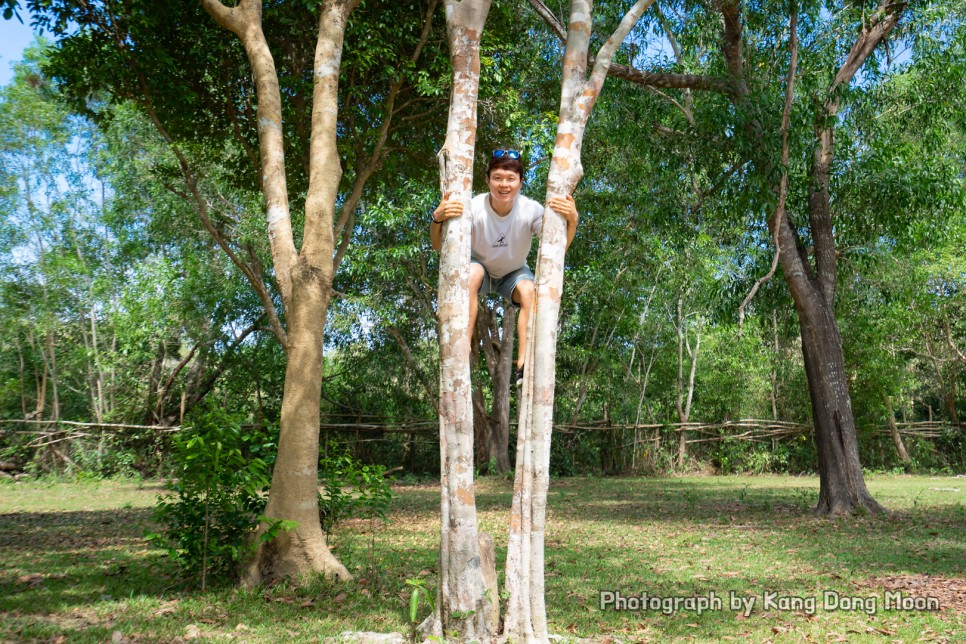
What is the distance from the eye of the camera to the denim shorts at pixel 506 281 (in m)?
3.90

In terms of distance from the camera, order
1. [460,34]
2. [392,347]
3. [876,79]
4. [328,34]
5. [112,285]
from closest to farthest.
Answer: [460,34]
[328,34]
[876,79]
[112,285]
[392,347]

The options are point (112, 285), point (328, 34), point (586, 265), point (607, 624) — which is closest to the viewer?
point (607, 624)

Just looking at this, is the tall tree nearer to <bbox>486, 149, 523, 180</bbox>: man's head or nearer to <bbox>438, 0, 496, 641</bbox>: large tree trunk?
<bbox>486, 149, 523, 180</bbox>: man's head

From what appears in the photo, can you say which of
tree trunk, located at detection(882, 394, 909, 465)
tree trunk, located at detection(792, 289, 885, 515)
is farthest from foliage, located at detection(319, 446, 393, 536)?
tree trunk, located at detection(882, 394, 909, 465)

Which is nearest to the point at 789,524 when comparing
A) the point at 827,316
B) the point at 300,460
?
the point at 827,316

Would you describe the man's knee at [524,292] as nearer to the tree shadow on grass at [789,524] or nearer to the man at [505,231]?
the man at [505,231]

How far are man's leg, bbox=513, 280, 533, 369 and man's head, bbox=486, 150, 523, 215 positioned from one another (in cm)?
44

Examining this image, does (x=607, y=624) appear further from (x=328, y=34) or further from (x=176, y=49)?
(x=176, y=49)

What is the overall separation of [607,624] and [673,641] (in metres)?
0.42

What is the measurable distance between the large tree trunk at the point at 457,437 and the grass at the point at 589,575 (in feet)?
1.75

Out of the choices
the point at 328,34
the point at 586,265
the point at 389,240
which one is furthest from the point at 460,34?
the point at 389,240

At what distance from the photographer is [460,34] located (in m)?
3.47

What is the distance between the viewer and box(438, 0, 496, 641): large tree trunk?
316 centimetres

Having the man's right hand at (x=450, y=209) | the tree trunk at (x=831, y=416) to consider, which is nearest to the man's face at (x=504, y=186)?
the man's right hand at (x=450, y=209)
